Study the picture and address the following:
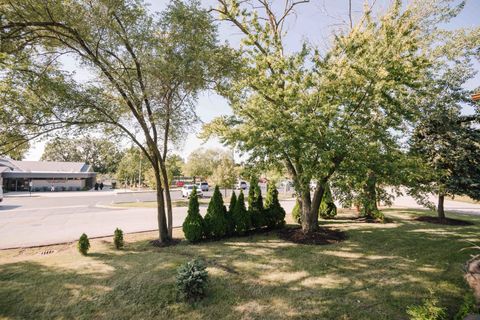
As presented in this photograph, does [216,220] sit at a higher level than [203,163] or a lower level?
lower

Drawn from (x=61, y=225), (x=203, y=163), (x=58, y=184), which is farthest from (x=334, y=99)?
(x=58, y=184)

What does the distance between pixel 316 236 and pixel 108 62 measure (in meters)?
11.0

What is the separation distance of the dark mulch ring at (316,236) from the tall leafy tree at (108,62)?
5.45 meters

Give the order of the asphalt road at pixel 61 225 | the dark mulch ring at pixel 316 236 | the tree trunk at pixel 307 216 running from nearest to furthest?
the dark mulch ring at pixel 316 236 → the tree trunk at pixel 307 216 → the asphalt road at pixel 61 225

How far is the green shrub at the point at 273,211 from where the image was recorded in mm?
12836

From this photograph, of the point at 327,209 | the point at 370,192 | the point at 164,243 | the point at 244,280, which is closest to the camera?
the point at 244,280

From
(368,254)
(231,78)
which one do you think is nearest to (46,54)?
(231,78)

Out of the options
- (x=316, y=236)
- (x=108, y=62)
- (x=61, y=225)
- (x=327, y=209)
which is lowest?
(x=61, y=225)

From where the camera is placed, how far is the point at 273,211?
12.9 meters

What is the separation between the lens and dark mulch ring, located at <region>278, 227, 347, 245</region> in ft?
34.8

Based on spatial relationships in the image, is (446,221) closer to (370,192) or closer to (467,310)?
(370,192)

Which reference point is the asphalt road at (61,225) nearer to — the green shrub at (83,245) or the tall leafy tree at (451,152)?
the green shrub at (83,245)

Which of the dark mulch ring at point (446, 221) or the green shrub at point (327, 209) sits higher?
the green shrub at point (327, 209)

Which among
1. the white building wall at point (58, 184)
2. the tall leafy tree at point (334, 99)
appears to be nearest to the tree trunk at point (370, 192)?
the tall leafy tree at point (334, 99)
